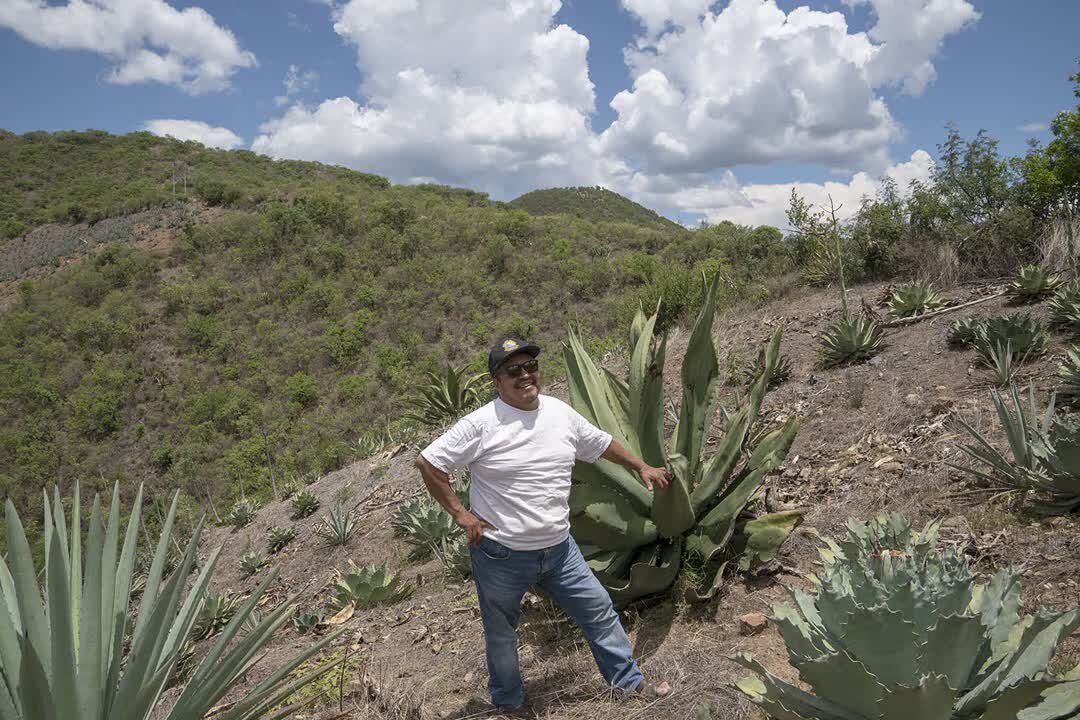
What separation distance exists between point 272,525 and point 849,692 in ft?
30.7

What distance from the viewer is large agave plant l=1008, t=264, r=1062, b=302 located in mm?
6934

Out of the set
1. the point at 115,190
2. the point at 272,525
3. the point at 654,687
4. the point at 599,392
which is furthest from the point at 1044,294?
the point at 115,190

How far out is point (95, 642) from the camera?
1.73 m

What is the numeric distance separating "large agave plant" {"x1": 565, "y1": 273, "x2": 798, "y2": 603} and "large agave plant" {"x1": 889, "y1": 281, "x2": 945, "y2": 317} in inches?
206

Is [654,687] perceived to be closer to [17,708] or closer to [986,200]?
[17,708]

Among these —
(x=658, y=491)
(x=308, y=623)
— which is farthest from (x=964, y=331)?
(x=308, y=623)

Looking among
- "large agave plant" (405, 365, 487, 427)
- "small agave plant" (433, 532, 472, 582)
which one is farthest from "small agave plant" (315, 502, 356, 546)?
"large agave plant" (405, 365, 487, 427)

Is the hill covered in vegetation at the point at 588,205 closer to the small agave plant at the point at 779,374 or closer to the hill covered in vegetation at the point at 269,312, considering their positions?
the hill covered in vegetation at the point at 269,312

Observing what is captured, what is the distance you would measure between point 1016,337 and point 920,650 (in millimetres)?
4799

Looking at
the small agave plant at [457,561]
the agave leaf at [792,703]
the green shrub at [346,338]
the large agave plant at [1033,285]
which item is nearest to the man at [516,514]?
the agave leaf at [792,703]

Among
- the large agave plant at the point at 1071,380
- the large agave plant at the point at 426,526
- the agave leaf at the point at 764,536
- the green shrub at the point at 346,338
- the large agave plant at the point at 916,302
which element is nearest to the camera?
the agave leaf at the point at 764,536

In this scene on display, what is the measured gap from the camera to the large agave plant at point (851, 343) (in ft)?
21.7

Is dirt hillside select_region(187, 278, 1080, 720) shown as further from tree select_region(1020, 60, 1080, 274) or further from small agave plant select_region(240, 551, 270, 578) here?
tree select_region(1020, 60, 1080, 274)

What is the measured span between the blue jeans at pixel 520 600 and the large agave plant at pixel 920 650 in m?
Result: 0.79
